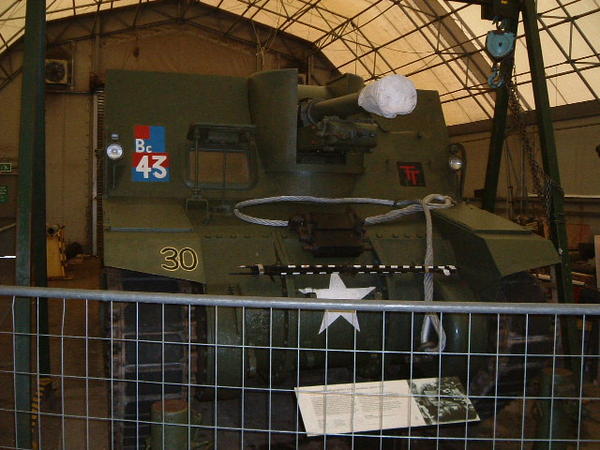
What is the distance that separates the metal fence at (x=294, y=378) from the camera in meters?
3.08

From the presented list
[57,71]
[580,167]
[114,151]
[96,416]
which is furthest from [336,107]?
[57,71]

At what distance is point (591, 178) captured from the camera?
15.7 m

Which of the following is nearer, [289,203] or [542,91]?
[289,203]

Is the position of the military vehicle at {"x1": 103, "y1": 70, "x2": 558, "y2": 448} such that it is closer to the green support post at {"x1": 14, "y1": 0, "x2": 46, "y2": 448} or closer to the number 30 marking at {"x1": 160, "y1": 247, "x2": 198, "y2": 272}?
the number 30 marking at {"x1": 160, "y1": 247, "x2": 198, "y2": 272}

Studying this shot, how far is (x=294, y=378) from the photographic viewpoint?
5.10m

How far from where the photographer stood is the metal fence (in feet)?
10.1

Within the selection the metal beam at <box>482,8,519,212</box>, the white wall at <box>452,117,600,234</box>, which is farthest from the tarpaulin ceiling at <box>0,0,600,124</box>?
the metal beam at <box>482,8,519,212</box>

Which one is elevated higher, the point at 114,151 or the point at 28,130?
the point at 28,130

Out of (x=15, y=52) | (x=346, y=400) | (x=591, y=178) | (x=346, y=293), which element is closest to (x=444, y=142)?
(x=346, y=293)

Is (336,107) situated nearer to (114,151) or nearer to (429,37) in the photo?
(114,151)

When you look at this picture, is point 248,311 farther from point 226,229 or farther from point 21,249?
point 21,249

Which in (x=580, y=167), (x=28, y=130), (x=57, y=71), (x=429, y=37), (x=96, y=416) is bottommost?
(x=96, y=416)

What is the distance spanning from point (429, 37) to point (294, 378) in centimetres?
1537

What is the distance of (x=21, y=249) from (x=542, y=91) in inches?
183
